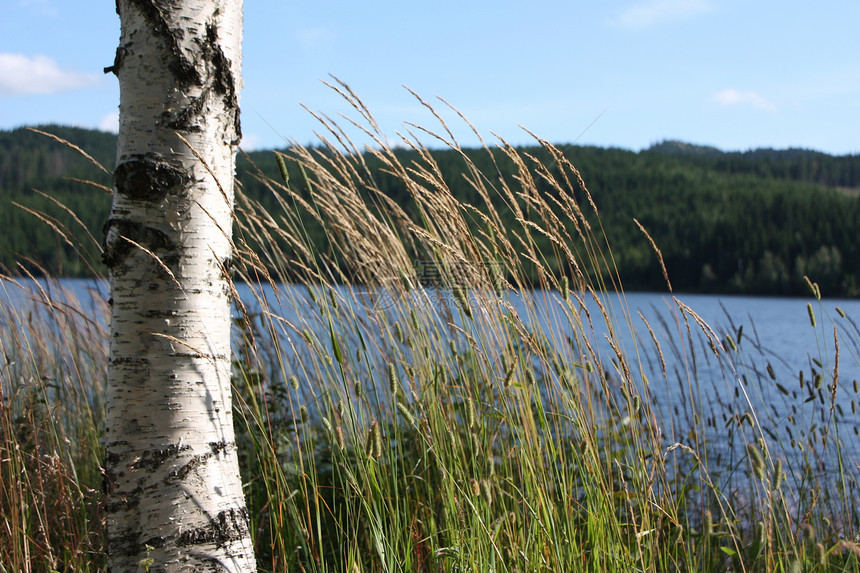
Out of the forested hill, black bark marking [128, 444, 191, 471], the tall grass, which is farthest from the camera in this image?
the forested hill

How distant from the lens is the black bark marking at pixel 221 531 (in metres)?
1.27

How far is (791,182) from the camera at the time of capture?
8106 centimetres

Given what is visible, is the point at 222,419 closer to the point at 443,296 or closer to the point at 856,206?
the point at 443,296

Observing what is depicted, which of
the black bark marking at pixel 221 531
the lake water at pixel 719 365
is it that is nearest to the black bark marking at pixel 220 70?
the lake water at pixel 719 365

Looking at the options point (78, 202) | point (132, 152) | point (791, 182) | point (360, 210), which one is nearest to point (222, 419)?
point (132, 152)

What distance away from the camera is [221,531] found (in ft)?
4.29

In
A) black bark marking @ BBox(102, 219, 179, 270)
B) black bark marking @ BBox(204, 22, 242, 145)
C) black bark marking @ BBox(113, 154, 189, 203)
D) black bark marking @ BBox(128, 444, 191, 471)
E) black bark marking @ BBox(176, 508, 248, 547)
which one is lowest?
black bark marking @ BBox(176, 508, 248, 547)

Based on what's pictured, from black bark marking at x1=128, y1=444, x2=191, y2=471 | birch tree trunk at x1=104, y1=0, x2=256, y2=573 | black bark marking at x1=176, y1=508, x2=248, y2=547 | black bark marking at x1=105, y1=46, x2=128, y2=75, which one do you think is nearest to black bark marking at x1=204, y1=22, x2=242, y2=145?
birch tree trunk at x1=104, y1=0, x2=256, y2=573

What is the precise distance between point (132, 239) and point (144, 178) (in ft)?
0.43

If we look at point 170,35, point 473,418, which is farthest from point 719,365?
point 170,35

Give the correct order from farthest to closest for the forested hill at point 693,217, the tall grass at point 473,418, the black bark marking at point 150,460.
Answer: the forested hill at point 693,217
the tall grass at point 473,418
the black bark marking at point 150,460

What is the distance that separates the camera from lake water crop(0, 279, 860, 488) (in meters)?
1.84

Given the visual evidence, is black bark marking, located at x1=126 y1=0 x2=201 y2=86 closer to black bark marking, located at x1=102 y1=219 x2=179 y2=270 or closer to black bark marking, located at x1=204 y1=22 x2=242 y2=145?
black bark marking, located at x1=204 y1=22 x2=242 y2=145

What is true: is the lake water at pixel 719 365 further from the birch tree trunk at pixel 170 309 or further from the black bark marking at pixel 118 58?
the black bark marking at pixel 118 58
